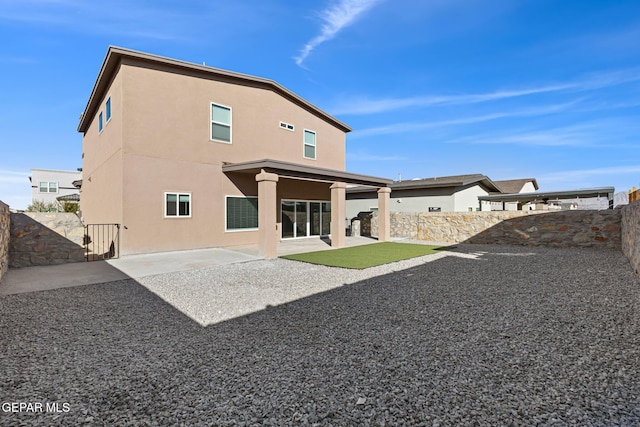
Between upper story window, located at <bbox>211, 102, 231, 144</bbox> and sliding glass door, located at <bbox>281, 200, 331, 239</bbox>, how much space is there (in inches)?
160

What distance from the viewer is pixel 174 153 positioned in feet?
34.7

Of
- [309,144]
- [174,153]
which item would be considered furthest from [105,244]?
[309,144]

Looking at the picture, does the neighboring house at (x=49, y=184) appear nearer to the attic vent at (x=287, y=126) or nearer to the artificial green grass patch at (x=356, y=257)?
the attic vent at (x=287, y=126)

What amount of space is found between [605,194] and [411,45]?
15.1m

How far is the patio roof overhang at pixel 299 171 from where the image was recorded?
9.73 meters

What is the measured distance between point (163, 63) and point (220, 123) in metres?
2.72

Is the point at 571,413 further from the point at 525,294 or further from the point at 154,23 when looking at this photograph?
the point at 154,23

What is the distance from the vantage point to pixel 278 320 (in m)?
4.25

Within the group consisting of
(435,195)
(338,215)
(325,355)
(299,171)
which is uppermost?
→ (299,171)

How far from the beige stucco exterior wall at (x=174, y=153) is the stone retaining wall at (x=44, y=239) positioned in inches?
48.3

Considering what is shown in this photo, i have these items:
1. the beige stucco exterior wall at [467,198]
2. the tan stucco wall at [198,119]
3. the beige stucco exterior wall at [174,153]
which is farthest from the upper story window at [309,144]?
the beige stucco exterior wall at [467,198]

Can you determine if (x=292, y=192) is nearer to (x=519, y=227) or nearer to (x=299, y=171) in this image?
(x=299, y=171)

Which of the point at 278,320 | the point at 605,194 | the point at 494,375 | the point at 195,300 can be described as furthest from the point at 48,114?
the point at 605,194

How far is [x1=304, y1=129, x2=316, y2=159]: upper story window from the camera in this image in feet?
50.8
